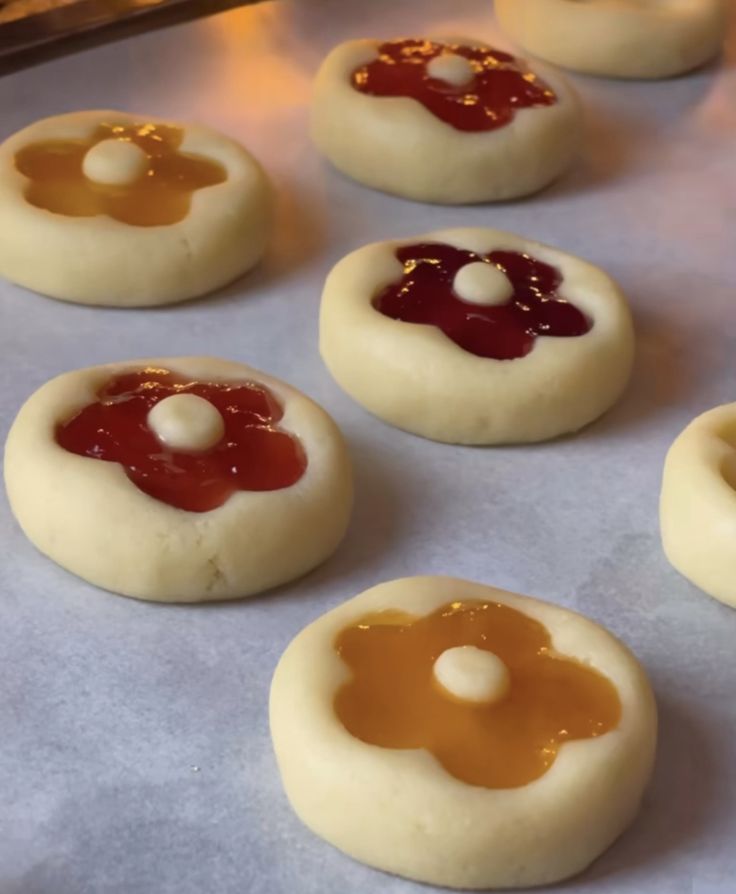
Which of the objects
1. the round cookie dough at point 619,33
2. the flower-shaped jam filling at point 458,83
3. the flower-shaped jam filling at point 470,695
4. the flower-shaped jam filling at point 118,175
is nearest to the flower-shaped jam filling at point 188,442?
the flower-shaped jam filling at point 470,695

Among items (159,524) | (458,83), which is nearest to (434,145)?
(458,83)

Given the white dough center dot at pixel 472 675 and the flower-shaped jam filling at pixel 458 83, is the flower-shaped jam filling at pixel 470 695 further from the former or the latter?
the flower-shaped jam filling at pixel 458 83

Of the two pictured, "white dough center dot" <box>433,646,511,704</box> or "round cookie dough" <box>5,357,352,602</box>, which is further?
"round cookie dough" <box>5,357,352,602</box>

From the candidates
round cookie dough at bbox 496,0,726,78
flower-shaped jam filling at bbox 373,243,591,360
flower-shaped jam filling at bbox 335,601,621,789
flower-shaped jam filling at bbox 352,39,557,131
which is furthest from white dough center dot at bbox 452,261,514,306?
round cookie dough at bbox 496,0,726,78

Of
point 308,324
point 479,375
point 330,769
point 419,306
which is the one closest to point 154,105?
point 308,324

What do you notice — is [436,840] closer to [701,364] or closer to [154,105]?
[701,364]

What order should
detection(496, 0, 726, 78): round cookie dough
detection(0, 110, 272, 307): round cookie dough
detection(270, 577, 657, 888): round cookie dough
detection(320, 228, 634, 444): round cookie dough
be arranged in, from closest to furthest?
detection(270, 577, 657, 888): round cookie dough
detection(320, 228, 634, 444): round cookie dough
detection(0, 110, 272, 307): round cookie dough
detection(496, 0, 726, 78): round cookie dough

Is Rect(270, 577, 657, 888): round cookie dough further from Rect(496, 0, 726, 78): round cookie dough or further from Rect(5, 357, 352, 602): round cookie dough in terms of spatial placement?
Rect(496, 0, 726, 78): round cookie dough
